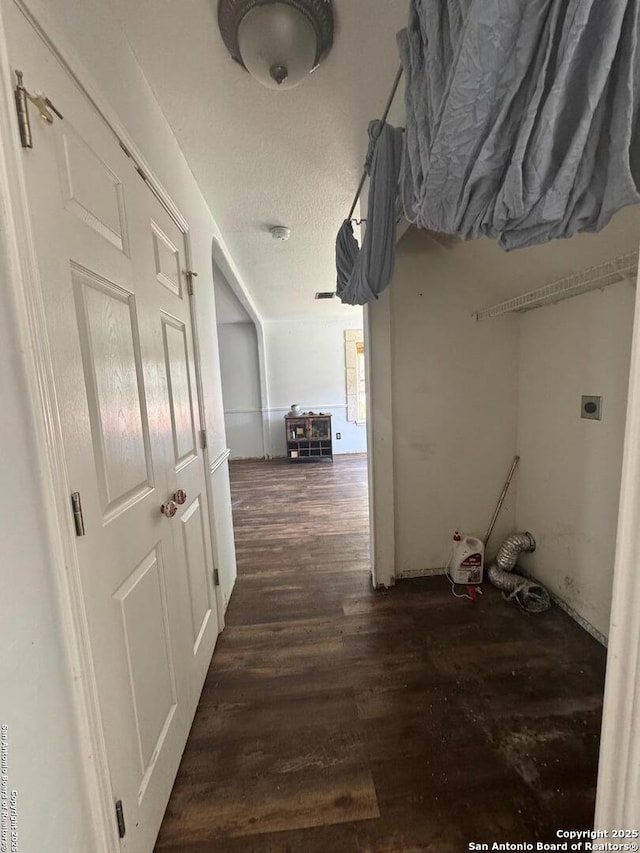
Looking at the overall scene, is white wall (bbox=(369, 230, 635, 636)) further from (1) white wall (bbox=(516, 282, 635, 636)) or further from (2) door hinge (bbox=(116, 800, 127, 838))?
(2) door hinge (bbox=(116, 800, 127, 838))

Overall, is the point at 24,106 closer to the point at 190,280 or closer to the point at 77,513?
the point at 77,513

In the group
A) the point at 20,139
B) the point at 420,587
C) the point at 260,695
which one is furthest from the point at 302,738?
the point at 20,139

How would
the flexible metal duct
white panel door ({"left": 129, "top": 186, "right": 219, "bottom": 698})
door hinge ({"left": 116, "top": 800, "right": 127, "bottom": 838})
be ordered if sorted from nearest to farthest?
door hinge ({"left": 116, "top": 800, "right": 127, "bottom": 838}) → white panel door ({"left": 129, "top": 186, "right": 219, "bottom": 698}) → the flexible metal duct

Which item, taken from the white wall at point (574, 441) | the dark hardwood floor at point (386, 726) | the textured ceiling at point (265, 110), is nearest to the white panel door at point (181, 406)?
the dark hardwood floor at point (386, 726)

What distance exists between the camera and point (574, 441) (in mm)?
1837

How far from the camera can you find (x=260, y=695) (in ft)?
4.97

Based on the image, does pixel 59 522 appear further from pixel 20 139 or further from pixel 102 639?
pixel 20 139

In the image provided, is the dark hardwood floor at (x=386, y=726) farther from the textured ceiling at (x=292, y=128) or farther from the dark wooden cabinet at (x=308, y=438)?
the dark wooden cabinet at (x=308, y=438)

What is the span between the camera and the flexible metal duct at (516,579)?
6.54ft

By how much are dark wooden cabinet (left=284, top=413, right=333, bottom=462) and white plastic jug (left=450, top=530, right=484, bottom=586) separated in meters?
3.74

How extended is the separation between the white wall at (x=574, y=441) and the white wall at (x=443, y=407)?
0.53ft

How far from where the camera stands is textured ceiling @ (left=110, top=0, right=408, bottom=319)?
1.05 meters

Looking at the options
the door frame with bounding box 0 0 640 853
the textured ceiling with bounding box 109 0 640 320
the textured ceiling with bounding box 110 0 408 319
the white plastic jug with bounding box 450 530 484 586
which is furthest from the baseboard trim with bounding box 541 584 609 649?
the textured ceiling with bounding box 110 0 408 319

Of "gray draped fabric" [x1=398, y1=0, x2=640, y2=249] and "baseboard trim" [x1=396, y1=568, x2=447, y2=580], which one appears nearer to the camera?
"gray draped fabric" [x1=398, y1=0, x2=640, y2=249]
